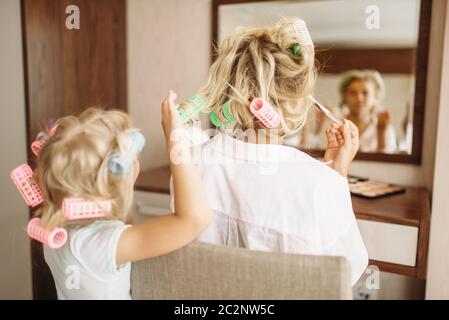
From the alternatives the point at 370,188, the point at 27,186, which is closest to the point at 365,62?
the point at 370,188

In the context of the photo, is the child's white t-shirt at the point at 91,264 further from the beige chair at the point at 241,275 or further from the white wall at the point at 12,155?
the white wall at the point at 12,155

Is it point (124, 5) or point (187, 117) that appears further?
point (124, 5)

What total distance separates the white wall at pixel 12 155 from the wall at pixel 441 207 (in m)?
1.51

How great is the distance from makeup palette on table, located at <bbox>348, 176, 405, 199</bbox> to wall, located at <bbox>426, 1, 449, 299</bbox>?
23 cm

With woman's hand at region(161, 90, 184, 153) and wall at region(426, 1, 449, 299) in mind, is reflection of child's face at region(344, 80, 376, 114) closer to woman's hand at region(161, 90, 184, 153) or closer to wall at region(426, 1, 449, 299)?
wall at region(426, 1, 449, 299)

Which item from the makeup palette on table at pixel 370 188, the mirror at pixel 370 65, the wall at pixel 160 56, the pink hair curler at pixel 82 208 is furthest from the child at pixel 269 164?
the wall at pixel 160 56

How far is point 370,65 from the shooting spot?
1877 millimetres

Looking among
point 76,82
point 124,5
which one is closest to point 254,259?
point 76,82

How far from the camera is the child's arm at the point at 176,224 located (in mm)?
803

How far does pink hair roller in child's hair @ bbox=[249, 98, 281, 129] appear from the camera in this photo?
88 centimetres

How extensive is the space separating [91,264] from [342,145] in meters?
0.68

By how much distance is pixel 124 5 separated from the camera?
2.25 metres
